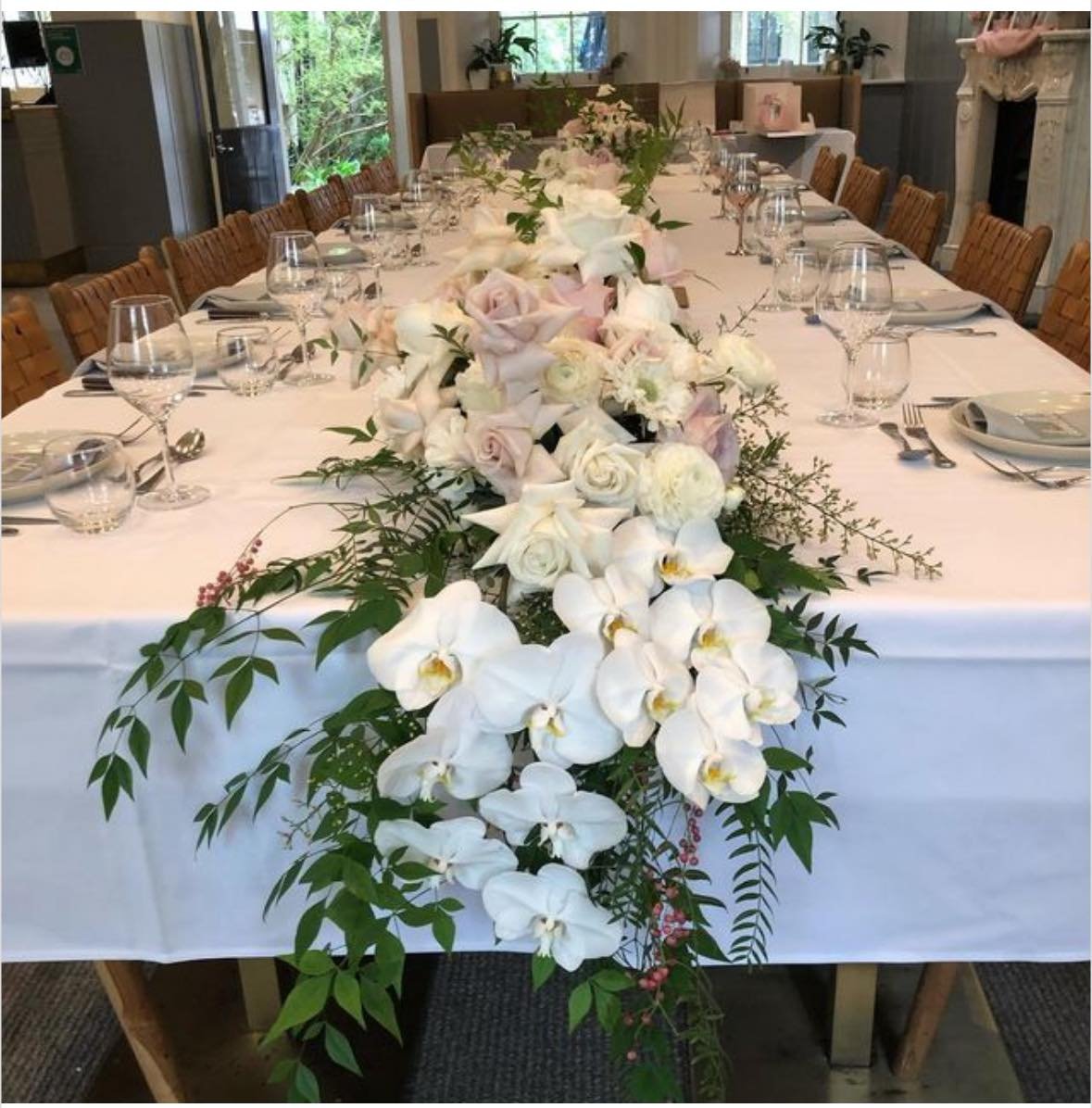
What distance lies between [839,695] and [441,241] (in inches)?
93.6

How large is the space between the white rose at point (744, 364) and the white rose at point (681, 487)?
0.14 meters

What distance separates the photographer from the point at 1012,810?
96 centimetres

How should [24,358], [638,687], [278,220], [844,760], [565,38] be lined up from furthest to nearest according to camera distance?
[565,38], [278,220], [24,358], [844,760], [638,687]

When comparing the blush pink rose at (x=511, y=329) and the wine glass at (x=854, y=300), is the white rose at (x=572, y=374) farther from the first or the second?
the wine glass at (x=854, y=300)

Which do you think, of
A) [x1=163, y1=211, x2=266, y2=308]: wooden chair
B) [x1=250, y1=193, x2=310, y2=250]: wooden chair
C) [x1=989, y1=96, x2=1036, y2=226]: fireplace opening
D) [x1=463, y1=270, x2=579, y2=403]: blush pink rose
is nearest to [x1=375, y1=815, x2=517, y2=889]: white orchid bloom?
[x1=463, y1=270, x2=579, y2=403]: blush pink rose

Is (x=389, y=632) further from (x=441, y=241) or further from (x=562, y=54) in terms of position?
(x=562, y=54)

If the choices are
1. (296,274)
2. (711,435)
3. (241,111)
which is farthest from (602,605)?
(241,111)

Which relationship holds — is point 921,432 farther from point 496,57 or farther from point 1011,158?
point 496,57

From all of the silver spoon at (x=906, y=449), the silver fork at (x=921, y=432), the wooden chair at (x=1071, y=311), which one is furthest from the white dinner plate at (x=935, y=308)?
the silver spoon at (x=906, y=449)

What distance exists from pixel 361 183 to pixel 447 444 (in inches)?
163

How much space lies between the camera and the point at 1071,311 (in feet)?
6.56

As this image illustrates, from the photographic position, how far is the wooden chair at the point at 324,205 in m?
3.91

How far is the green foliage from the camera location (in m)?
9.67

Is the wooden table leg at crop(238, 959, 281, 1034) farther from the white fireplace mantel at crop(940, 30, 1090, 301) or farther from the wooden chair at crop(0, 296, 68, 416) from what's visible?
the white fireplace mantel at crop(940, 30, 1090, 301)
